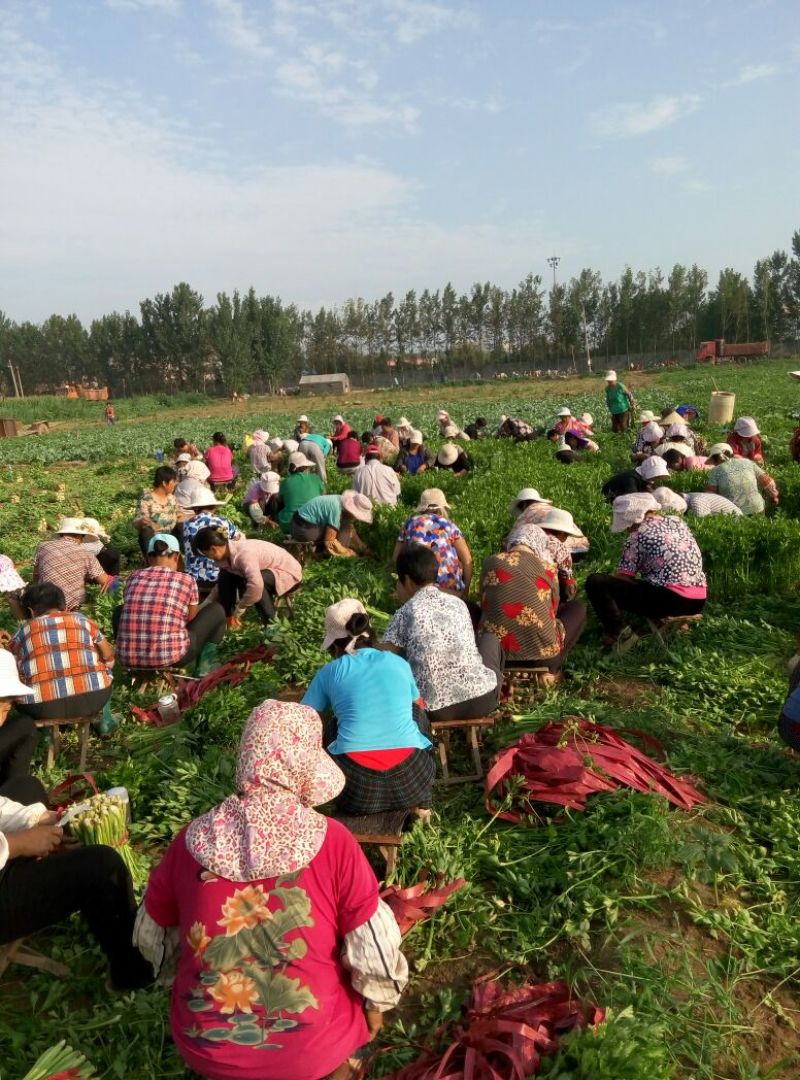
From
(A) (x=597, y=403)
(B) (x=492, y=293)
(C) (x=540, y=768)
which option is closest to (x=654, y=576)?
(C) (x=540, y=768)

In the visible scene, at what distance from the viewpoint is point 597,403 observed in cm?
3338

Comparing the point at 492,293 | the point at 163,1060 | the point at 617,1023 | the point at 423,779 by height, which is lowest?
the point at 163,1060

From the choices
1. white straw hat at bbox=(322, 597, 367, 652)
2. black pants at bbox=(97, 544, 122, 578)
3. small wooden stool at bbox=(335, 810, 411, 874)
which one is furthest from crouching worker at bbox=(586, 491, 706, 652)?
black pants at bbox=(97, 544, 122, 578)

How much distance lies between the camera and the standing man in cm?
1792

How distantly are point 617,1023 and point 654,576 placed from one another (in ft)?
13.8

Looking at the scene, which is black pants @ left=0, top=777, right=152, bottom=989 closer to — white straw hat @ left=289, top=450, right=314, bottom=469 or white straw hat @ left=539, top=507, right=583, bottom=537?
white straw hat @ left=539, top=507, right=583, bottom=537

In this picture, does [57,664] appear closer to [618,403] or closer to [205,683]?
[205,683]

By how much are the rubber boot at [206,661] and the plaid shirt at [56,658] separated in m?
1.38

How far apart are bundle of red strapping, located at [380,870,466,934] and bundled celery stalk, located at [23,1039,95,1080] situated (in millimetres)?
1340

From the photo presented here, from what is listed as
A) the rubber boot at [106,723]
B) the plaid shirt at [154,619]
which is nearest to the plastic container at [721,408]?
the plaid shirt at [154,619]

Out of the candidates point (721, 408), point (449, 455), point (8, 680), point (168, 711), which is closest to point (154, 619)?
point (168, 711)

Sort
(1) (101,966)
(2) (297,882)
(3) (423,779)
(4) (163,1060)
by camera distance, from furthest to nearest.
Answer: (3) (423,779)
(1) (101,966)
(4) (163,1060)
(2) (297,882)

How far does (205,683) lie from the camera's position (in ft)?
19.9

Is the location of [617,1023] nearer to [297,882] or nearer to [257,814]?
[297,882]
